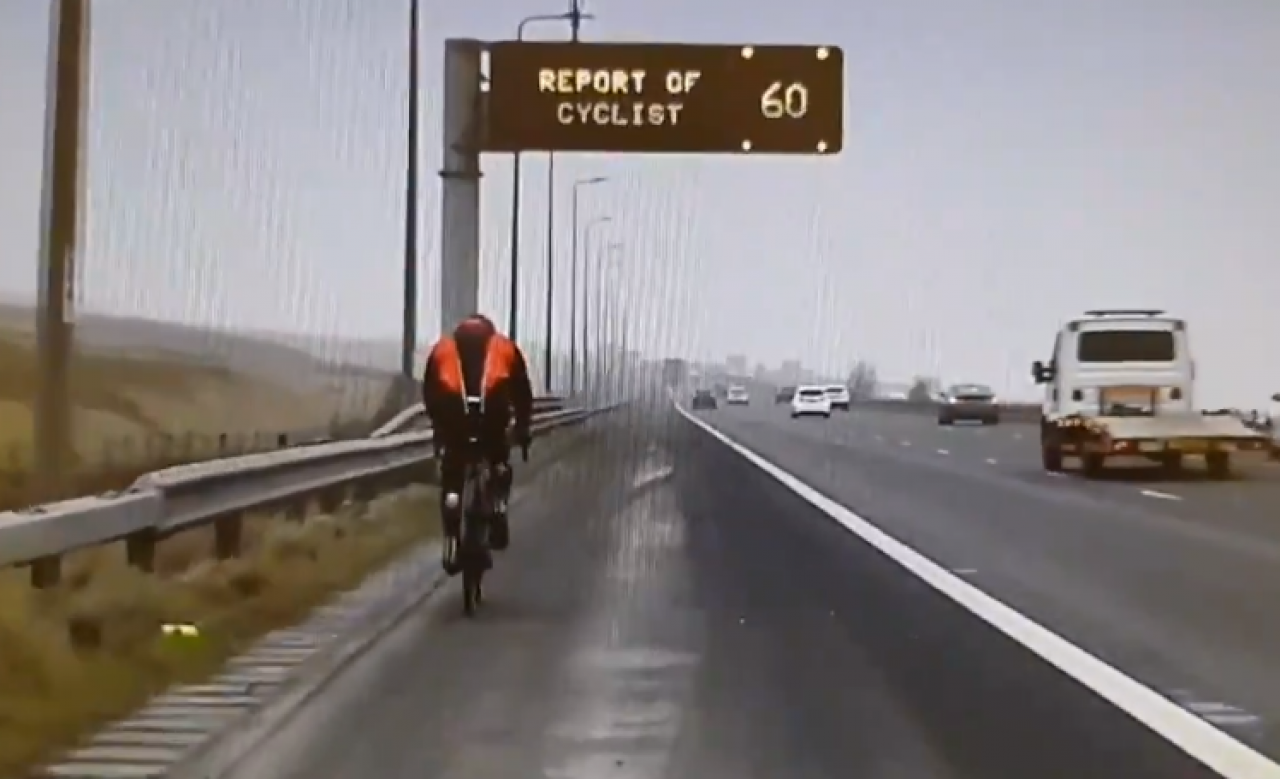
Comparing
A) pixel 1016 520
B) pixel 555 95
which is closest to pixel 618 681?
pixel 1016 520

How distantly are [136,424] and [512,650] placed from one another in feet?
51.1

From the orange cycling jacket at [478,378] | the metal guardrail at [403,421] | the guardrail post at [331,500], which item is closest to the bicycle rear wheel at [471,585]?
the orange cycling jacket at [478,378]

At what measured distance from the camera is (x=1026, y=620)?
1419 cm

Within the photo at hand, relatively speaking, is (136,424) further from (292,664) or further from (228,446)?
(292,664)

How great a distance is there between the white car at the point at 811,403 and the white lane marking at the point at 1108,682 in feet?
240

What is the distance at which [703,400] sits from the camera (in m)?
122

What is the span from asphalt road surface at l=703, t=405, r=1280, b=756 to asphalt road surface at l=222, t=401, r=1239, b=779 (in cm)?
65

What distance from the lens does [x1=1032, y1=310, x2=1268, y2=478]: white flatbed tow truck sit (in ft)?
115

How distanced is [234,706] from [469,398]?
479cm

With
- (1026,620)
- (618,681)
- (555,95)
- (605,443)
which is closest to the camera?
(618,681)

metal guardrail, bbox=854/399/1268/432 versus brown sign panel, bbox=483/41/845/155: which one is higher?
brown sign panel, bbox=483/41/845/155

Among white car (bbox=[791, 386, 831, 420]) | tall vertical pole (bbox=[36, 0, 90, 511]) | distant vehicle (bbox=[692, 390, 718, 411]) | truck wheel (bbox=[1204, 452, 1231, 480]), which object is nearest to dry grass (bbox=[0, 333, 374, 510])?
tall vertical pole (bbox=[36, 0, 90, 511])

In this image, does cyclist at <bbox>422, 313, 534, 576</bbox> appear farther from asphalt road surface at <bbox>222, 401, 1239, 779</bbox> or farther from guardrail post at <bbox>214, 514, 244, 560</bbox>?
guardrail post at <bbox>214, 514, 244, 560</bbox>

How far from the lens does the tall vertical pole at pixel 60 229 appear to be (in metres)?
14.3
